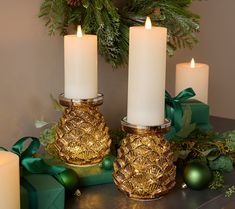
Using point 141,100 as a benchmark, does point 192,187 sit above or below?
below

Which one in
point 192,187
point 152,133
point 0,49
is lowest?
point 192,187

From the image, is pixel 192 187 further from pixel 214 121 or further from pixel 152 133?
pixel 214 121

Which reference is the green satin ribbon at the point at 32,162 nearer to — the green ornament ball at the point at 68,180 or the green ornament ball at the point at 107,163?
the green ornament ball at the point at 68,180

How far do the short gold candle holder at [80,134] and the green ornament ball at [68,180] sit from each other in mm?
97

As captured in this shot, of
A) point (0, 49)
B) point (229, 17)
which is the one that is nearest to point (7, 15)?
point (0, 49)

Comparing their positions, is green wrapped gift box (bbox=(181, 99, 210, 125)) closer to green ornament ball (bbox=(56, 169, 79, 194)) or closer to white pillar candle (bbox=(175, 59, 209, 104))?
white pillar candle (bbox=(175, 59, 209, 104))

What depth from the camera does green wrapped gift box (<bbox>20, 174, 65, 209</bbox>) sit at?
729 millimetres

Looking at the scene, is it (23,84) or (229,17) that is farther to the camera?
(229,17)

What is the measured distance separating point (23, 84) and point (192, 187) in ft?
1.33

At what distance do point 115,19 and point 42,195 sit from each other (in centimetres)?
42

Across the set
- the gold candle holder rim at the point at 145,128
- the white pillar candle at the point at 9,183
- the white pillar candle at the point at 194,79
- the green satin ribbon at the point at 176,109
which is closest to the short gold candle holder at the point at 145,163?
the gold candle holder rim at the point at 145,128

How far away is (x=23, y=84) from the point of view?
3.31 feet

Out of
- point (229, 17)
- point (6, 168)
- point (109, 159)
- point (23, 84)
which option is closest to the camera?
point (6, 168)

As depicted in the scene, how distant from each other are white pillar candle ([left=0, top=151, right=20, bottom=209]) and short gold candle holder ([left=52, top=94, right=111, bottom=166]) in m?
0.24
